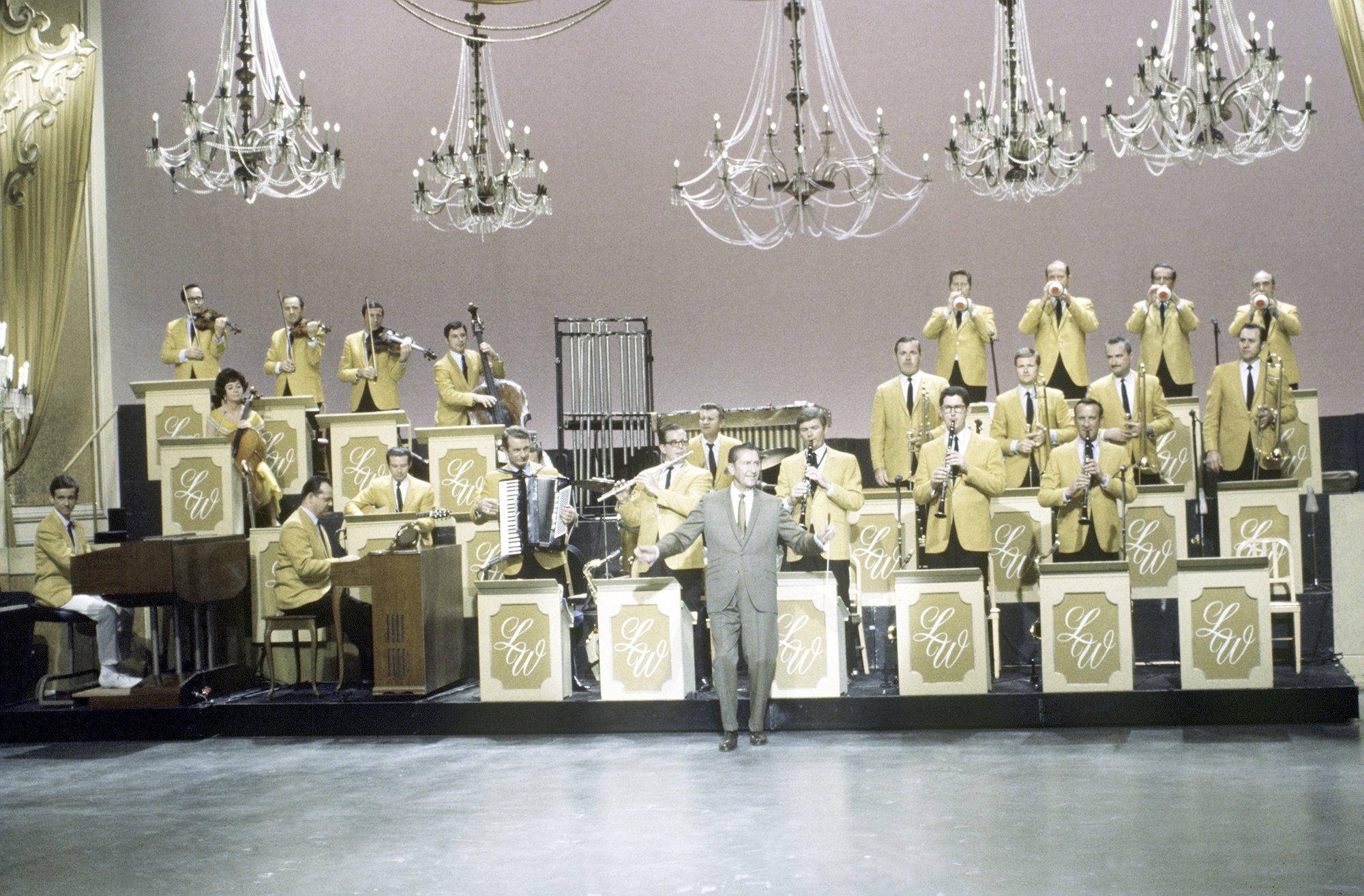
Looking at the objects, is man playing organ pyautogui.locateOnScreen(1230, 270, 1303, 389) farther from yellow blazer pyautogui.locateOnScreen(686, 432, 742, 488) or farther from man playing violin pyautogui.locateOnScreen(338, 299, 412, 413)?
man playing violin pyautogui.locateOnScreen(338, 299, 412, 413)

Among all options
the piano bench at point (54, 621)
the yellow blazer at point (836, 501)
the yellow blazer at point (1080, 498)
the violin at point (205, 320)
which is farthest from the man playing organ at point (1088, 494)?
the violin at point (205, 320)

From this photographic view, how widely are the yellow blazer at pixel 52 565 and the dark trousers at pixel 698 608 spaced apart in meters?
3.47

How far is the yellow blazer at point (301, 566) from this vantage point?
7629mm

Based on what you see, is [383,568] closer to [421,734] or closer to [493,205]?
[421,734]

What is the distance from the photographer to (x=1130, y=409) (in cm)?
805

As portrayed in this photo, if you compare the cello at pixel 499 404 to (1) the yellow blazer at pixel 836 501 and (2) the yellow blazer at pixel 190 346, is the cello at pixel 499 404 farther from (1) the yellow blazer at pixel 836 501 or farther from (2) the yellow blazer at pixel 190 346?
(1) the yellow blazer at pixel 836 501

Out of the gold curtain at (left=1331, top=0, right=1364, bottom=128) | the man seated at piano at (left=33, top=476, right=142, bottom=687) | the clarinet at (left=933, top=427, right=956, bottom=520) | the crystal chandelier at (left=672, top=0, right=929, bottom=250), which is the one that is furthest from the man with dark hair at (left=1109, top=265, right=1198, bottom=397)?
the man seated at piano at (left=33, top=476, right=142, bottom=687)

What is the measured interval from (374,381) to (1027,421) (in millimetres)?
4436

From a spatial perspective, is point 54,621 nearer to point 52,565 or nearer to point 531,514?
point 52,565

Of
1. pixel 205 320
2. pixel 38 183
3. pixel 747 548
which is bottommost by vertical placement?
pixel 747 548

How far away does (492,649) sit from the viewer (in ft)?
23.1

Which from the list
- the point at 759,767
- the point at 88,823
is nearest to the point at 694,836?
the point at 759,767

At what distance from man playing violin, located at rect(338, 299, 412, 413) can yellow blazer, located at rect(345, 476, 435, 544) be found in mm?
1174

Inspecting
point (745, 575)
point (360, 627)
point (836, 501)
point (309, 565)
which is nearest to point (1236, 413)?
point (836, 501)
